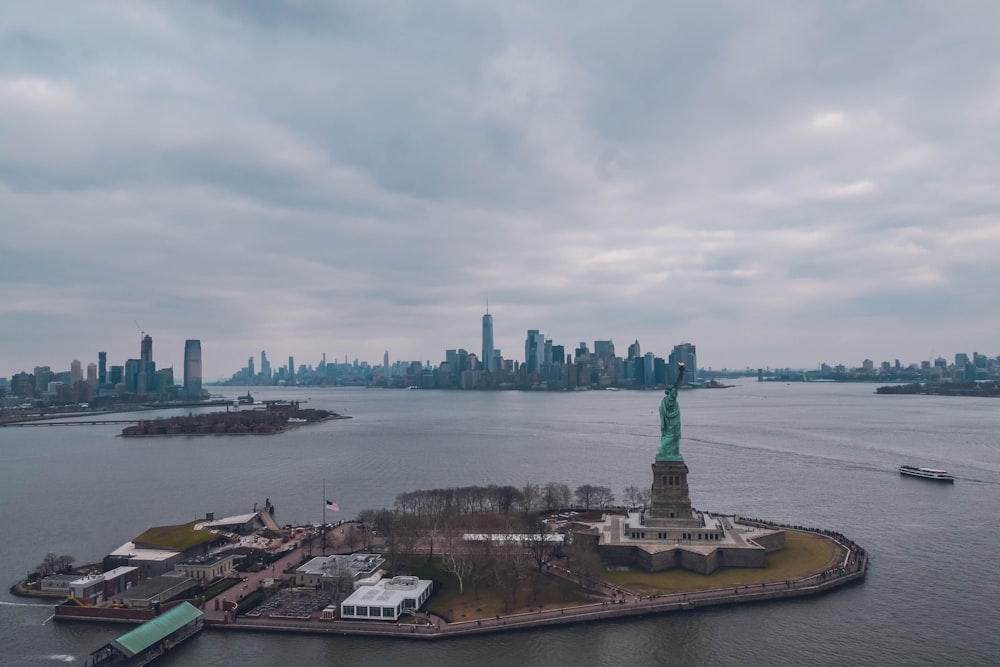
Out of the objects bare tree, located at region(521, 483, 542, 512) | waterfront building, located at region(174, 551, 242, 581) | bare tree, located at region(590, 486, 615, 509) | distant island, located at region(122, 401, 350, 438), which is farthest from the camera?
distant island, located at region(122, 401, 350, 438)

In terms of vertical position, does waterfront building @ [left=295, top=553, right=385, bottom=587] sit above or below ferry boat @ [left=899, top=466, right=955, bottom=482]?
below

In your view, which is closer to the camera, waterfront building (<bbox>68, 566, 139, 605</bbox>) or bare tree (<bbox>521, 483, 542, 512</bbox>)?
waterfront building (<bbox>68, 566, 139, 605</bbox>)

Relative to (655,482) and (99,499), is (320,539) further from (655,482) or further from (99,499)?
(99,499)

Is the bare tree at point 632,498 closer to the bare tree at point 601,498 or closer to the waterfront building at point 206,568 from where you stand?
the bare tree at point 601,498

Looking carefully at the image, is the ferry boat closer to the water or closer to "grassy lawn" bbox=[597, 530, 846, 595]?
the water

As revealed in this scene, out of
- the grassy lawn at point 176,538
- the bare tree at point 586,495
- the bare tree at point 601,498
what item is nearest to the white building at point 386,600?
the grassy lawn at point 176,538

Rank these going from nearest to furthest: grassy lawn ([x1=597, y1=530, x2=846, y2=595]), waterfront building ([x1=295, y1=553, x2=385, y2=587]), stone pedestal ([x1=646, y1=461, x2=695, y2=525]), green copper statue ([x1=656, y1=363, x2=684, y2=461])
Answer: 1. grassy lawn ([x1=597, y1=530, x2=846, y2=595])
2. waterfront building ([x1=295, y1=553, x2=385, y2=587])
3. stone pedestal ([x1=646, y1=461, x2=695, y2=525])
4. green copper statue ([x1=656, y1=363, x2=684, y2=461])

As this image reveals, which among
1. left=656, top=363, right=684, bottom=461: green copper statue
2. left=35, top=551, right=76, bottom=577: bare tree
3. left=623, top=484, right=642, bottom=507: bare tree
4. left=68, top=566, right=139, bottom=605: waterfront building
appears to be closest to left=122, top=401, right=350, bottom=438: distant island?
left=623, top=484, right=642, bottom=507: bare tree
